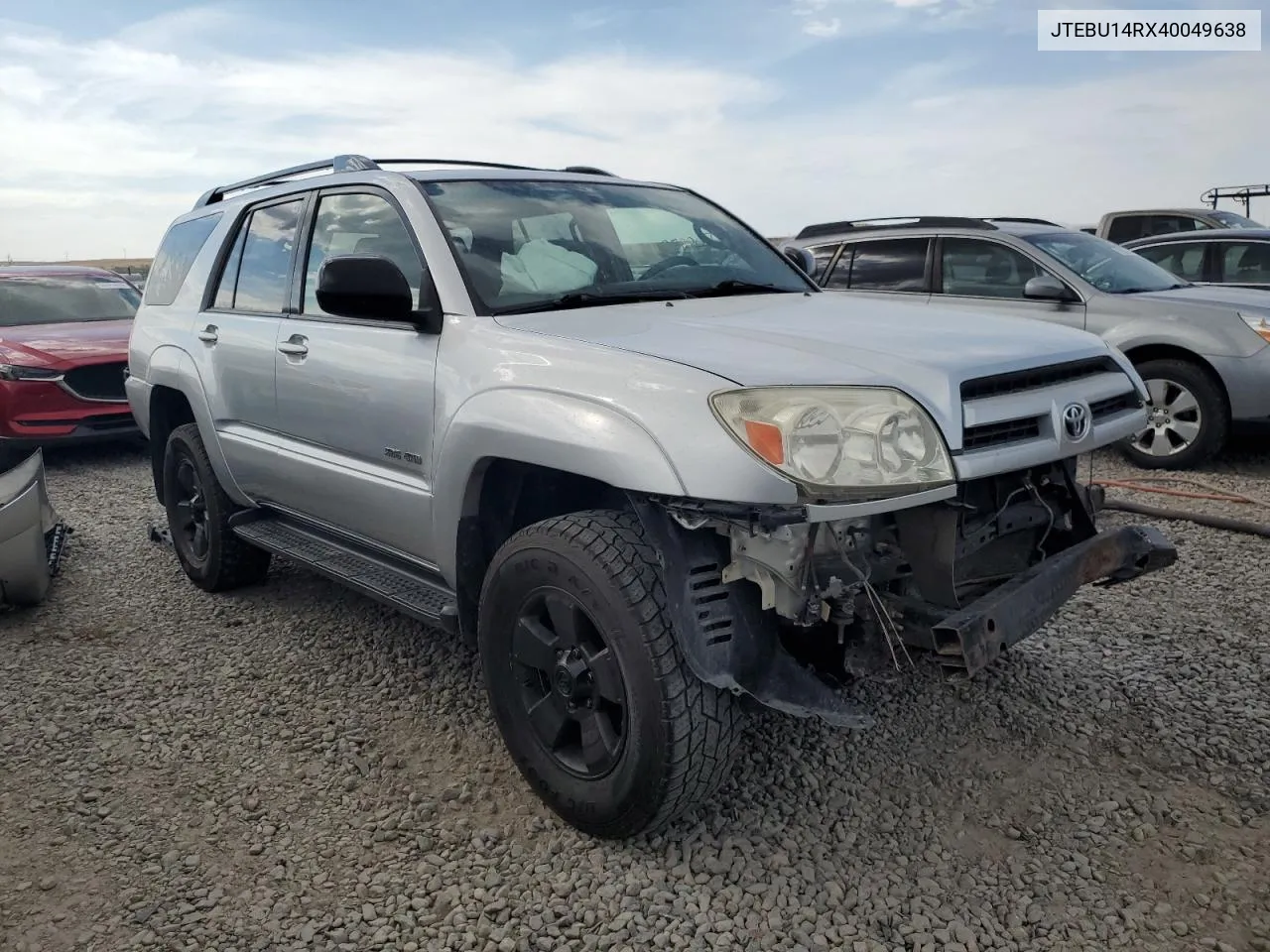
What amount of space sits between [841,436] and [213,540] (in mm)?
3335

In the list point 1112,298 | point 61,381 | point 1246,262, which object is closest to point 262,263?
point 61,381

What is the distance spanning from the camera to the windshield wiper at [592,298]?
305 cm

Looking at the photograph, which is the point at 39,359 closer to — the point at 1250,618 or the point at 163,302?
the point at 163,302

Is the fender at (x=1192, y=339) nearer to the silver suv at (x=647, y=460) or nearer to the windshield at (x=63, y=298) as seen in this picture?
the silver suv at (x=647, y=460)

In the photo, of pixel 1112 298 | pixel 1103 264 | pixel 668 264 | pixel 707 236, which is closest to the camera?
pixel 668 264

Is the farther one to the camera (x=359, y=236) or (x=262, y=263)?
(x=262, y=263)

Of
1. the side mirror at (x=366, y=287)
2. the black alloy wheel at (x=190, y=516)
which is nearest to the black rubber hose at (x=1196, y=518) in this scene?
the side mirror at (x=366, y=287)

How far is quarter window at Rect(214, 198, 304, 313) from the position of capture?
4.02 m

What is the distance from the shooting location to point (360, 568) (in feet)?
11.8

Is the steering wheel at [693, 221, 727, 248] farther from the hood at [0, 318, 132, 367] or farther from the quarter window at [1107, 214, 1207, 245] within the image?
the quarter window at [1107, 214, 1207, 245]

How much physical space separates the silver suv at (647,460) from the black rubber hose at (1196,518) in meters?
2.51

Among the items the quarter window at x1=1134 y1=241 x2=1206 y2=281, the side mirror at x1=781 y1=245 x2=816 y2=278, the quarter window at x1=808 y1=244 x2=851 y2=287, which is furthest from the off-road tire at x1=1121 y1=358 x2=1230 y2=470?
the side mirror at x1=781 y1=245 x2=816 y2=278

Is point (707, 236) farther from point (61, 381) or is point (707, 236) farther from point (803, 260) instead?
point (61, 381)

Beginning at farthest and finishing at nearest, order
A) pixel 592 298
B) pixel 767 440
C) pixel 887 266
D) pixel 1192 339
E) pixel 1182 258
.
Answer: pixel 1182 258
pixel 887 266
pixel 1192 339
pixel 592 298
pixel 767 440
